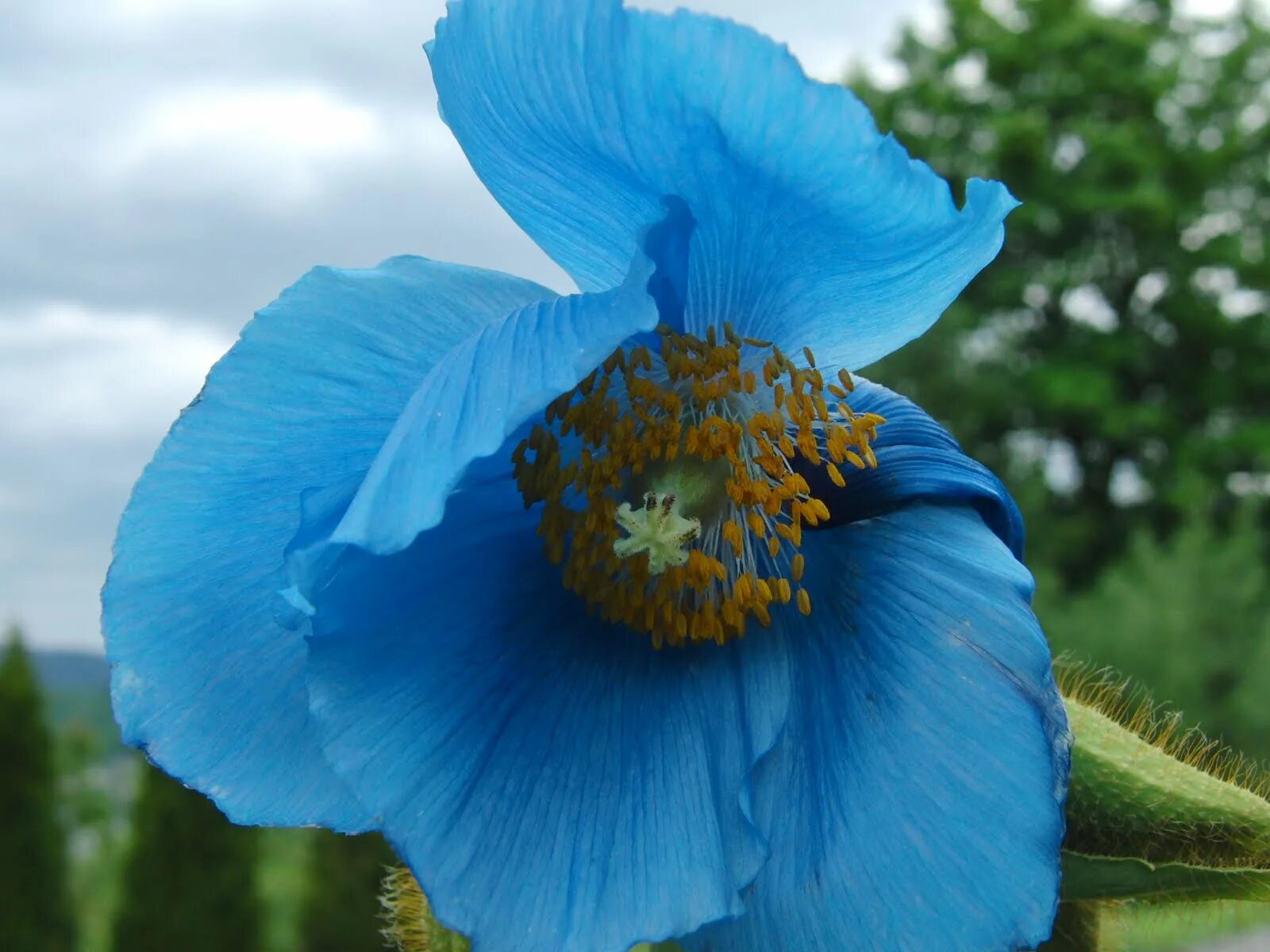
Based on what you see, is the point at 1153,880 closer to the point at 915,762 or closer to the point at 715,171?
the point at 915,762

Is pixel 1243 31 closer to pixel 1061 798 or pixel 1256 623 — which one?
pixel 1256 623

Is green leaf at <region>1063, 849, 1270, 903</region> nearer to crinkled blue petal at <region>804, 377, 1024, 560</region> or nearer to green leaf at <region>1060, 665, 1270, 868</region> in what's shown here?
green leaf at <region>1060, 665, 1270, 868</region>

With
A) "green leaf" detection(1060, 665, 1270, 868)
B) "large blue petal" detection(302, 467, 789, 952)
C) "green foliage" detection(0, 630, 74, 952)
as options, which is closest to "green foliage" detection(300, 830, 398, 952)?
"green foliage" detection(0, 630, 74, 952)

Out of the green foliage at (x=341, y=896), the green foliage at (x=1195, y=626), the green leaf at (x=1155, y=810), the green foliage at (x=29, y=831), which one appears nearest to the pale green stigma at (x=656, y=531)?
the green leaf at (x=1155, y=810)

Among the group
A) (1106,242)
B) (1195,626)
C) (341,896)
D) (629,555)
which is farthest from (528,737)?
(1106,242)

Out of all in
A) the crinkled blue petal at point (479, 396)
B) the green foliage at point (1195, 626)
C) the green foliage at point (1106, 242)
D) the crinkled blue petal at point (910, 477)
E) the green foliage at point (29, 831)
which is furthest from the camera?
the green foliage at point (1106, 242)

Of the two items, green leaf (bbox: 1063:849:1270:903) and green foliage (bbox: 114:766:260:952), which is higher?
green leaf (bbox: 1063:849:1270:903)

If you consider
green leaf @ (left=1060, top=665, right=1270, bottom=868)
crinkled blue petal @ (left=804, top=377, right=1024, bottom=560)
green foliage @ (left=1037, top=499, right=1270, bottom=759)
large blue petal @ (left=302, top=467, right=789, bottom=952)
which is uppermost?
crinkled blue petal @ (left=804, top=377, right=1024, bottom=560)

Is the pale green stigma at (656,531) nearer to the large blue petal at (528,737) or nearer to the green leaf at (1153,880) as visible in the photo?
the large blue petal at (528,737)
